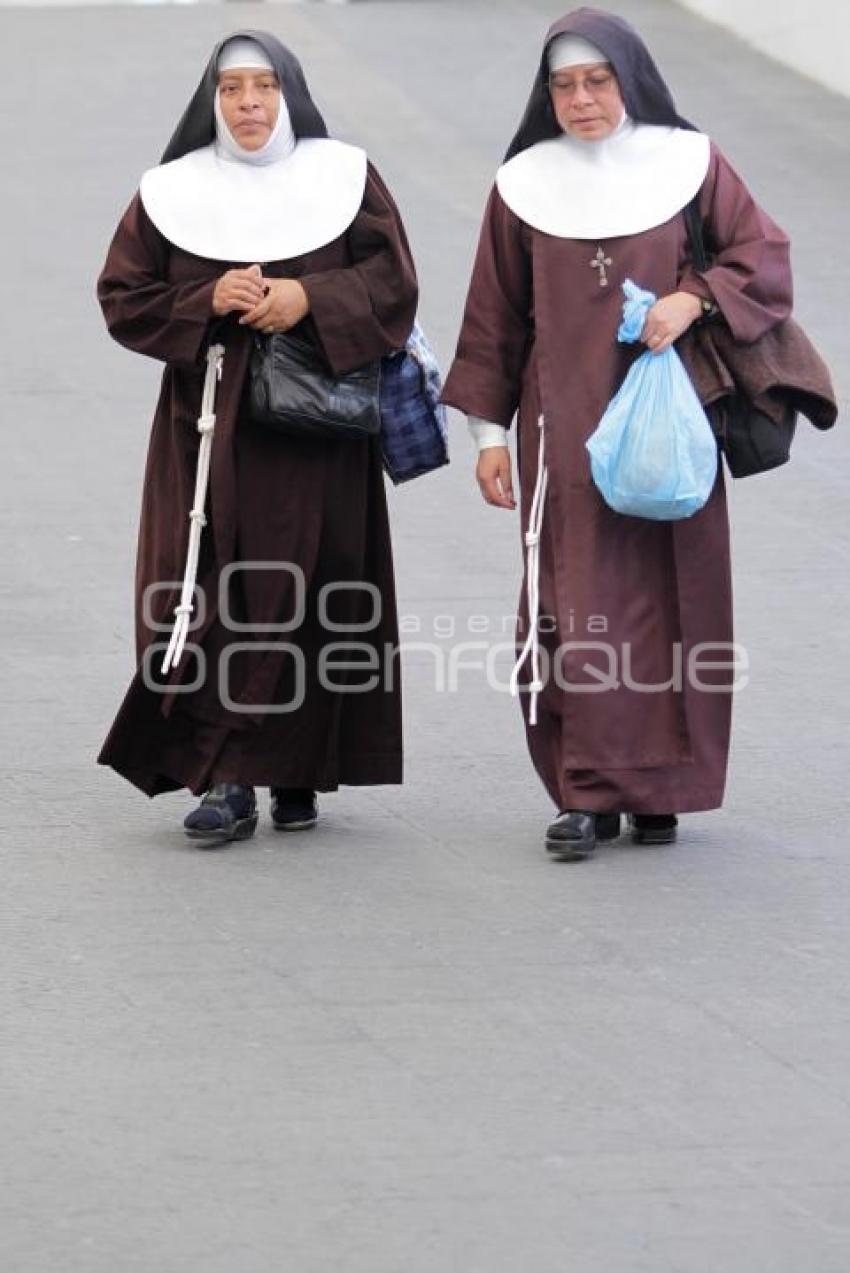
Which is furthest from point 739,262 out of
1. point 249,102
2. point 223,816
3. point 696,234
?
point 223,816

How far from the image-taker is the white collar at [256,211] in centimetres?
643

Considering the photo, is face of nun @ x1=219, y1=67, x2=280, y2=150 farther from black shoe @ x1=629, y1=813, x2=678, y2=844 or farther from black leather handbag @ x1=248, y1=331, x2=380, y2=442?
black shoe @ x1=629, y1=813, x2=678, y2=844

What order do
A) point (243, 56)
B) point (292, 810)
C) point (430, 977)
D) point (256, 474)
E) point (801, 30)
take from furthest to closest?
point (801, 30) → point (292, 810) → point (256, 474) → point (243, 56) → point (430, 977)

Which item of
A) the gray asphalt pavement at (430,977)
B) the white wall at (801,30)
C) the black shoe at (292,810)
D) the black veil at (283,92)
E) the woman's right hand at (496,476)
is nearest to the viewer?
the gray asphalt pavement at (430,977)

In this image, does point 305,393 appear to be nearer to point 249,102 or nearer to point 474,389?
point 474,389

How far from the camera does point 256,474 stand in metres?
6.53

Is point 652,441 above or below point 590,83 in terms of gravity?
below

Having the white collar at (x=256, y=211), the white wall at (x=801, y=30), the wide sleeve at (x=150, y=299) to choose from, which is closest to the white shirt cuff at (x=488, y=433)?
the white collar at (x=256, y=211)

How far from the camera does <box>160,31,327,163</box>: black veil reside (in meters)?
6.32

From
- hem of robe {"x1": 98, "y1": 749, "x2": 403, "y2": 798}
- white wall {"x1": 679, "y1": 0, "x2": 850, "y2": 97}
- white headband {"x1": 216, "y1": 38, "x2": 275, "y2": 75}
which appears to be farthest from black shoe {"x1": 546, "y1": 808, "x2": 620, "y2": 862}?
white wall {"x1": 679, "y1": 0, "x2": 850, "y2": 97}

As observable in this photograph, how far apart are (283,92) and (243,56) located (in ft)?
0.42

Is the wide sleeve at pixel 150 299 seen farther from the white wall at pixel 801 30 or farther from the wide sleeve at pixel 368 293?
the white wall at pixel 801 30

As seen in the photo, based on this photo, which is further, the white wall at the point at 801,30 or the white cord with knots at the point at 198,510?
the white wall at the point at 801,30

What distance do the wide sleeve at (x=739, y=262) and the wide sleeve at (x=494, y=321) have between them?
0.37 metres
